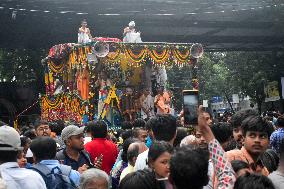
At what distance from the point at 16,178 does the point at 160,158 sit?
1.09 metres

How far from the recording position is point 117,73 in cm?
1248

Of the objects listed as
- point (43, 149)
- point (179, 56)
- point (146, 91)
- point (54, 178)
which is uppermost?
point (179, 56)

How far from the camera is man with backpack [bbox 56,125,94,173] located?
184 inches

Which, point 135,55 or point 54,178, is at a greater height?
point 135,55

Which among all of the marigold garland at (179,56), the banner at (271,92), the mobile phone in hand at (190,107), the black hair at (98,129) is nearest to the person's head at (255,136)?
the mobile phone in hand at (190,107)

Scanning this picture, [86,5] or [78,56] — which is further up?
[86,5]

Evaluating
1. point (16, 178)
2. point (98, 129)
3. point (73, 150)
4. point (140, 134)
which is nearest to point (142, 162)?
point (16, 178)

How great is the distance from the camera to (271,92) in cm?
2245

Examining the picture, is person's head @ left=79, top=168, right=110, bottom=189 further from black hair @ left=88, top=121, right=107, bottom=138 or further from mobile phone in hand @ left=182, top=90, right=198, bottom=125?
black hair @ left=88, top=121, right=107, bottom=138

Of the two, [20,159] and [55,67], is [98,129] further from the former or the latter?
[55,67]

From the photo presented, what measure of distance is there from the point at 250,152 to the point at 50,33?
56.6ft

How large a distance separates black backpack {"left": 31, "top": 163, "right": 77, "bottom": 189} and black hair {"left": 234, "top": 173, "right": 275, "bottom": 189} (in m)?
1.66

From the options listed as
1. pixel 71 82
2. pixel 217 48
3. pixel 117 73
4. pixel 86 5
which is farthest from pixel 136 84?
pixel 217 48

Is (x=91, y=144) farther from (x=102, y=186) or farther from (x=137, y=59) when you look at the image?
(x=137, y=59)
